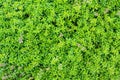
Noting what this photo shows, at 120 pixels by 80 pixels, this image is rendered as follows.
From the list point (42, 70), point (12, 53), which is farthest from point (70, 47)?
point (12, 53)

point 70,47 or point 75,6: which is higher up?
point 75,6

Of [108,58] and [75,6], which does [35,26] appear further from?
[108,58]

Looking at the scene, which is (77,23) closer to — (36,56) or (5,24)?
(36,56)

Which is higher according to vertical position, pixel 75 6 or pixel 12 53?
pixel 75 6

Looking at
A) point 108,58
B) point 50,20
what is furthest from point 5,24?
point 108,58

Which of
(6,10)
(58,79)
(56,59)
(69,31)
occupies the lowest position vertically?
(58,79)

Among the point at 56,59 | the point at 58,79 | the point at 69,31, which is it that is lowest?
the point at 58,79
